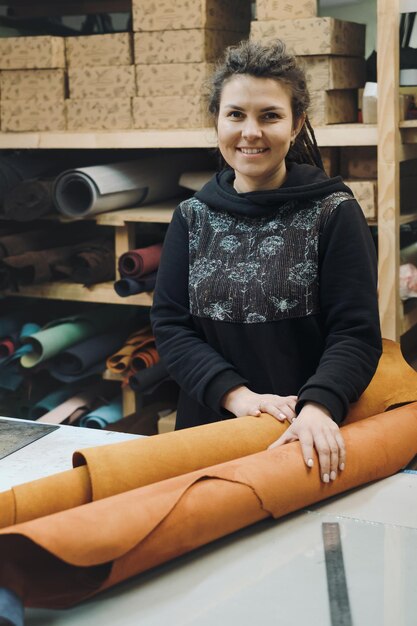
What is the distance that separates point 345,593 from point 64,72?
2.10 meters

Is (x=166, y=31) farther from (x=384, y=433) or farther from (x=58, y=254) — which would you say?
(x=384, y=433)

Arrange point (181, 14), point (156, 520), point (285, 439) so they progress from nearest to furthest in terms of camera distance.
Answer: point (156, 520) → point (285, 439) → point (181, 14)

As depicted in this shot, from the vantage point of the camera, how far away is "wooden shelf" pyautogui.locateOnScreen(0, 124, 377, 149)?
230cm

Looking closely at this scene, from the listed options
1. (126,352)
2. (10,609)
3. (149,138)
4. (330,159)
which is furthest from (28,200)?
(10,609)

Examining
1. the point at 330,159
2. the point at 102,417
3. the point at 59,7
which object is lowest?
the point at 102,417

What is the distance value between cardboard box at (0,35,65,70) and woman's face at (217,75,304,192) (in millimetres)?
1284

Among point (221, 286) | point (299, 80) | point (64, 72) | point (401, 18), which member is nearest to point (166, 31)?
point (64, 72)

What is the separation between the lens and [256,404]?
1.40 meters

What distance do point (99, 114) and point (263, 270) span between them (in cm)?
132

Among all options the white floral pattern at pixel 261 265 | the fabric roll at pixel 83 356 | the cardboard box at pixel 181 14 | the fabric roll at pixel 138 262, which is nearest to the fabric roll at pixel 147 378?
the fabric roll at pixel 83 356

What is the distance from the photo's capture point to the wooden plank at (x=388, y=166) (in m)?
2.18

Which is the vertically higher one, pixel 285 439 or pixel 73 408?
pixel 285 439

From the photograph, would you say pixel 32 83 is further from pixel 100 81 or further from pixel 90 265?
pixel 90 265

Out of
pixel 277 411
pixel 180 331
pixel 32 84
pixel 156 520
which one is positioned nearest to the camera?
pixel 156 520
